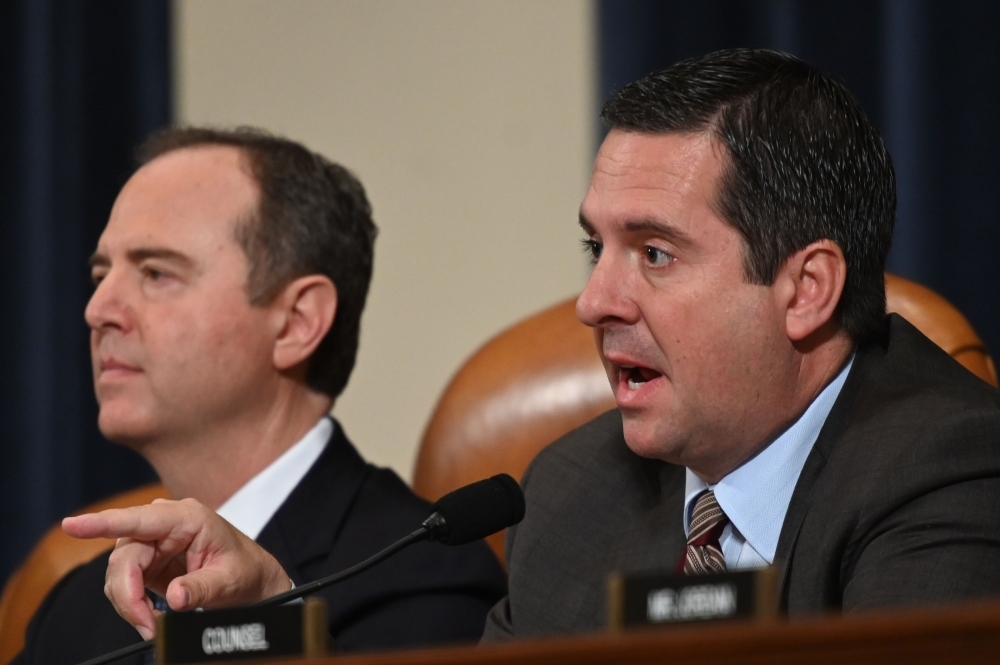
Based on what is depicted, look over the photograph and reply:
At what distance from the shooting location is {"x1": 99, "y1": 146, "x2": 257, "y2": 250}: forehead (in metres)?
1.97

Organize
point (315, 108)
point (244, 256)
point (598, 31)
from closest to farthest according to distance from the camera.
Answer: point (244, 256) → point (598, 31) → point (315, 108)

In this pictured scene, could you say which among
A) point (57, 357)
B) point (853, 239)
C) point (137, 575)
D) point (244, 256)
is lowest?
point (57, 357)

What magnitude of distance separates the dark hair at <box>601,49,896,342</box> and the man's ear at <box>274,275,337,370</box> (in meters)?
0.74

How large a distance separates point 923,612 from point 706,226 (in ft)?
2.42

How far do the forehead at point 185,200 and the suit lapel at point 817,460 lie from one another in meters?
0.98

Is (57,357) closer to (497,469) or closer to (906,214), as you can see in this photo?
(497,469)

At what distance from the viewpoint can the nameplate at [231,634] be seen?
2.92 ft

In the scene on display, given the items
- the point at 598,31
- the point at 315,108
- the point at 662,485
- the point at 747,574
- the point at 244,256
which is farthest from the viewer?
the point at 315,108

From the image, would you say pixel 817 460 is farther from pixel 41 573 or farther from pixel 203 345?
pixel 41 573

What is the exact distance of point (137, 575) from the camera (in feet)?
4.38

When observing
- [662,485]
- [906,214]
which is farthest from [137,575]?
[906,214]

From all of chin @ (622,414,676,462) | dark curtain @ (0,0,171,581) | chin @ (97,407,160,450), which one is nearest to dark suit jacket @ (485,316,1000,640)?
chin @ (622,414,676,462)

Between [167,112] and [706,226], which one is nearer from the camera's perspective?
[706,226]

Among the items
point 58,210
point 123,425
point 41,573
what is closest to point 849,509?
point 123,425
